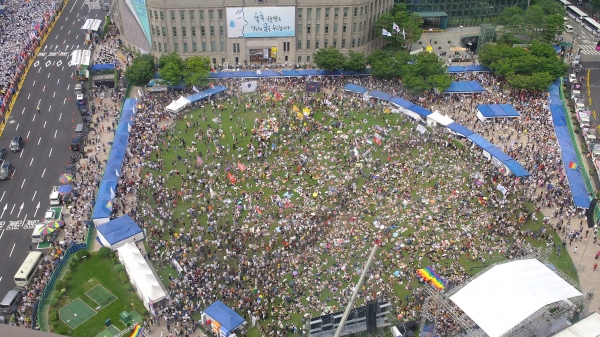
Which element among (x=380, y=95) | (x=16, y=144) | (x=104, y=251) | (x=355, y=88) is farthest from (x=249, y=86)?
(x=104, y=251)

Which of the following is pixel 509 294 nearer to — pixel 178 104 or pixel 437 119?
pixel 437 119

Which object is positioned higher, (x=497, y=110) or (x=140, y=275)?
(x=497, y=110)

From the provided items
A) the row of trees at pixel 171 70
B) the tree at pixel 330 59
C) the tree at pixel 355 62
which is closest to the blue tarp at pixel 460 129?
the tree at pixel 355 62

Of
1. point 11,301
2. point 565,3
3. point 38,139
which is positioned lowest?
point 11,301

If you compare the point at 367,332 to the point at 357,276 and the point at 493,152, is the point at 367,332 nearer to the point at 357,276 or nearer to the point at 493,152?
the point at 357,276

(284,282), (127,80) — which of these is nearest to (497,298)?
(284,282)

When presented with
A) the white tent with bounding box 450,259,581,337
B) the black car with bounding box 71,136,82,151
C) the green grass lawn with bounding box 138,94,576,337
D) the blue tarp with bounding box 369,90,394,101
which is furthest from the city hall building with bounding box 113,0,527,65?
the white tent with bounding box 450,259,581,337
